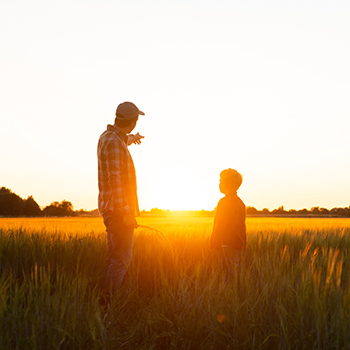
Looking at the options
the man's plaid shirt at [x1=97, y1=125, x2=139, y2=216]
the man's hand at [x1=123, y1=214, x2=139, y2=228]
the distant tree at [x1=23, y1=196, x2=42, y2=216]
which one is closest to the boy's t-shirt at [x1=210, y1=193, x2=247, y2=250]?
the man's plaid shirt at [x1=97, y1=125, x2=139, y2=216]

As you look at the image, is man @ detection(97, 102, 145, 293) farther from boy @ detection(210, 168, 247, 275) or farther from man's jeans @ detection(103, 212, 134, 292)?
boy @ detection(210, 168, 247, 275)

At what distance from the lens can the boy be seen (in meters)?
5.18

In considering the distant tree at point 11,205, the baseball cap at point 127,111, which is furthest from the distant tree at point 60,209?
the baseball cap at point 127,111

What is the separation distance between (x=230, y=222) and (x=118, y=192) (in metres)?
1.88

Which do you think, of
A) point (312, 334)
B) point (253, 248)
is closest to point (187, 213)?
point (253, 248)

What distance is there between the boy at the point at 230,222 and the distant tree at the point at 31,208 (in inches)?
2096

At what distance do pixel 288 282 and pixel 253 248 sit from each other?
3.41m

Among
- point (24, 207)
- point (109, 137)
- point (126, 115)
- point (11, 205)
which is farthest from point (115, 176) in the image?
point (11, 205)

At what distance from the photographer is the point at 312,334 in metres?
2.67

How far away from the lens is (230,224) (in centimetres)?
519

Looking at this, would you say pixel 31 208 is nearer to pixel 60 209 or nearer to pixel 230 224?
pixel 60 209

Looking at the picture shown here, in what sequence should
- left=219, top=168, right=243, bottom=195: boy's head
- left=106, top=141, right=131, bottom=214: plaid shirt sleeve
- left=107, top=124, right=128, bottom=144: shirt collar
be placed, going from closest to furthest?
left=106, top=141, right=131, bottom=214: plaid shirt sleeve → left=107, top=124, right=128, bottom=144: shirt collar → left=219, top=168, right=243, bottom=195: boy's head

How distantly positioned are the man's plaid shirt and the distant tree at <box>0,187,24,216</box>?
53.8m

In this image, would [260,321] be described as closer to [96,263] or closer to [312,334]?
[312,334]
